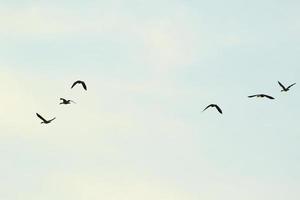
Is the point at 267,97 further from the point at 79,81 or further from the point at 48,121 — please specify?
the point at 48,121

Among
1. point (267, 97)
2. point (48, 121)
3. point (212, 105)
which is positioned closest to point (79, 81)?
point (48, 121)

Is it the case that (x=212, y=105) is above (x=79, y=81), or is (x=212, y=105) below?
below

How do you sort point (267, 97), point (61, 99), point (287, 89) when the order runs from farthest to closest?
point (61, 99) < point (287, 89) < point (267, 97)

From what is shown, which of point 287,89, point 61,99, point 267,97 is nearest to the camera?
point 267,97

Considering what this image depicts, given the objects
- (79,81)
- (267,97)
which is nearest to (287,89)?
(267,97)

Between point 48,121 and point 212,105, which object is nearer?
point 212,105

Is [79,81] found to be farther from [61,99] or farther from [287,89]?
[287,89]

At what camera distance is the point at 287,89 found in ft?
295

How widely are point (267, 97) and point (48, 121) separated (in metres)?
35.4

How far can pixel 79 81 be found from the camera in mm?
86562

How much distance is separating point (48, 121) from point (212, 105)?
28.0 metres

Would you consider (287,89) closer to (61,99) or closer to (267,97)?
(267,97)

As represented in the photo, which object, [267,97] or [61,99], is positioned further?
[61,99]

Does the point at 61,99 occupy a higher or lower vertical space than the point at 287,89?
higher
